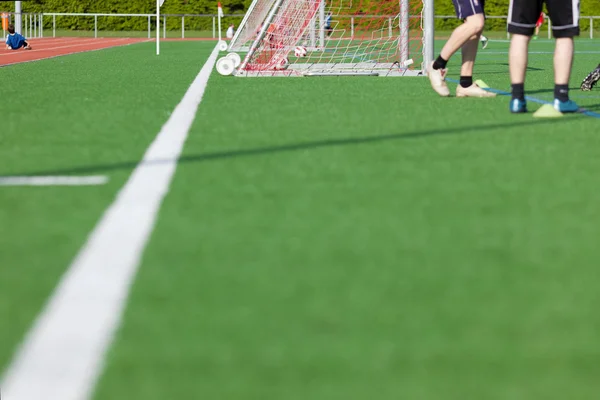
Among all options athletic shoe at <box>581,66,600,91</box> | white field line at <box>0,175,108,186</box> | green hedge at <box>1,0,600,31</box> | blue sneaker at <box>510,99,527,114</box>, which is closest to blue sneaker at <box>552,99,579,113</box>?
blue sneaker at <box>510,99,527,114</box>

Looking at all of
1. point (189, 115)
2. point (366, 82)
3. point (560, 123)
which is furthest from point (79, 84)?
point (560, 123)

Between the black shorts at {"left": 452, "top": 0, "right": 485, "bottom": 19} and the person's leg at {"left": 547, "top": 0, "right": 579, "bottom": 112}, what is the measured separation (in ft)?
4.70

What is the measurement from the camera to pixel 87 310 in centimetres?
245

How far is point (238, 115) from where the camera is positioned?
23.9 ft

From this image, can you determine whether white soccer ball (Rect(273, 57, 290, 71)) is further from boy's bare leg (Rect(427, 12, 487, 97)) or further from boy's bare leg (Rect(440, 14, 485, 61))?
boy's bare leg (Rect(440, 14, 485, 61))

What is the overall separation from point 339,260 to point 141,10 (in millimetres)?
46998

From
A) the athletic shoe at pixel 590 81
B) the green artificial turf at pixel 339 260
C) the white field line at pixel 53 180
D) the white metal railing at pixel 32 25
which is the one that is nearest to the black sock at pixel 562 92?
the green artificial turf at pixel 339 260

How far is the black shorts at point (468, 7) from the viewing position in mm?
9023

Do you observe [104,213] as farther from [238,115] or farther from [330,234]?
[238,115]

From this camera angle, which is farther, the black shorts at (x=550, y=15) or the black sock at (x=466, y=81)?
the black sock at (x=466, y=81)

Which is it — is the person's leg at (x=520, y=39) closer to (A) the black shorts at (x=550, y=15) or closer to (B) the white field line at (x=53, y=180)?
(A) the black shorts at (x=550, y=15)

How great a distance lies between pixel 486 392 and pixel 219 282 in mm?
906

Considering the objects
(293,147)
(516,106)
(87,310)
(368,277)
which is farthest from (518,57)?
(87,310)

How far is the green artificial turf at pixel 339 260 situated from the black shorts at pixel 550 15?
1603 mm
